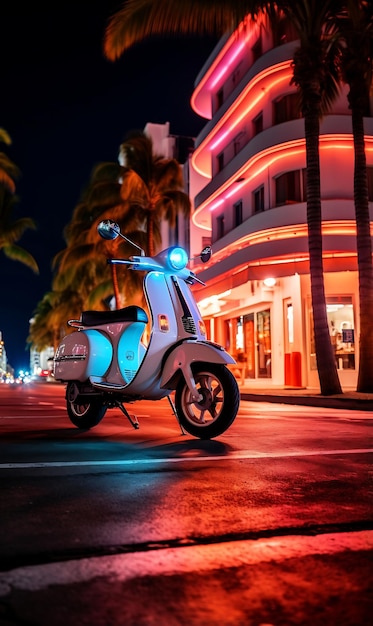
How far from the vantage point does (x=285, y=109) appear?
25547mm

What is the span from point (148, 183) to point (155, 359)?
2486 cm

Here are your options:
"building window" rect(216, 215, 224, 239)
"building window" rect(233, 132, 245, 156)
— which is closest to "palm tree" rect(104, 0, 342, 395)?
"building window" rect(233, 132, 245, 156)

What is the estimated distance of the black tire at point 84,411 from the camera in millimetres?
7953

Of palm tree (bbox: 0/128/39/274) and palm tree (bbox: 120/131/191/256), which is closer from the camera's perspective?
palm tree (bbox: 120/131/191/256)

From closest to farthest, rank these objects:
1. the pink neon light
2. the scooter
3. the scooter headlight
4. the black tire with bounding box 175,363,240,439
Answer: the black tire with bounding box 175,363,240,439
the scooter
the scooter headlight
the pink neon light

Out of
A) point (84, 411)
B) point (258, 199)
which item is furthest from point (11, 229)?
point (84, 411)

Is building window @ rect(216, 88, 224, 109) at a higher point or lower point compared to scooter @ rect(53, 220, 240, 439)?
higher

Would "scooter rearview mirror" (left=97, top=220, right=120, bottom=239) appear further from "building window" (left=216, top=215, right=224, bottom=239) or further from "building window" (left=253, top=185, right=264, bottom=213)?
"building window" (left=216, top=215, right=224, bottom=239)

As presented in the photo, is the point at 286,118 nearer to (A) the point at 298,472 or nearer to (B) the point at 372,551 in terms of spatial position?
(A) the point at 298,472

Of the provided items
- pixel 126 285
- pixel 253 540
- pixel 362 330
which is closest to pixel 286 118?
pixel 362 330

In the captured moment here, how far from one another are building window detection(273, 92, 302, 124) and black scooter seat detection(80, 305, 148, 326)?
19197 mm

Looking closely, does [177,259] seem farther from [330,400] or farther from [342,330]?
[342,330]

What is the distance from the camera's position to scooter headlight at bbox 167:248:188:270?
23.9 ft

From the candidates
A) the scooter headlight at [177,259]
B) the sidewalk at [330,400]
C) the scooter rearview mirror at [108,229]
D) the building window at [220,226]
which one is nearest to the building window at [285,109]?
the building window at [220,226]
